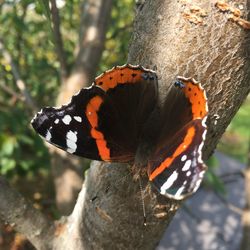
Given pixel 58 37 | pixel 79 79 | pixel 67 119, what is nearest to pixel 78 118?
pixel 67 119

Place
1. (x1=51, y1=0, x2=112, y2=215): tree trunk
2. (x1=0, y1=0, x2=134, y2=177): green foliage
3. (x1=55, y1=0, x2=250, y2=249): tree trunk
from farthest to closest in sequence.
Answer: (x1=0, y1=0, x2=134, y2=177): green foliage → (x1=51, y1=0, x2=112, y2=215): tree trunk → (x1=55, y1=0, x2=250, y2=249): tree trunk

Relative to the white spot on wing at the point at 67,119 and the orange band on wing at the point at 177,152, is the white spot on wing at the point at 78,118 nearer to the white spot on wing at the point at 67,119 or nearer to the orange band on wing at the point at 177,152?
the white spot on wing at the point at 67,119

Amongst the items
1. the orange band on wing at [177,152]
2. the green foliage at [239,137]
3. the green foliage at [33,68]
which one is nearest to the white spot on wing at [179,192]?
the orange band on wing at [177,152]

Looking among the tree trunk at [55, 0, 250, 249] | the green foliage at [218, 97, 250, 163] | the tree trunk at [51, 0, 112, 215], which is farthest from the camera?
the green foliage at [218, 97, 250, 163]

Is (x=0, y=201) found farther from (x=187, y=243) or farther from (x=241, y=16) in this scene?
(x=187, y=243)

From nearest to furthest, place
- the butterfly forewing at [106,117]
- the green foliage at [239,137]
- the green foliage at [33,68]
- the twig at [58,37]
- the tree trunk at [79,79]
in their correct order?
the butterfly forewing at [106,117], the twig at [58,37], the tree trunk at [79,79], the green foliage at [33,68], the green foliage at [239,137]

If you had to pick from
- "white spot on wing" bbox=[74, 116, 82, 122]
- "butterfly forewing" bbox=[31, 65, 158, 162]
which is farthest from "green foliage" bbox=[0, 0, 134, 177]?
"white spot on wing" bbox=[74, 116, 82, 122]

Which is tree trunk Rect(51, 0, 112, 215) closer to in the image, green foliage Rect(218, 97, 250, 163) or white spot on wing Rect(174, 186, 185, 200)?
white spot on wing Rect(174, 186, 185, 200)
